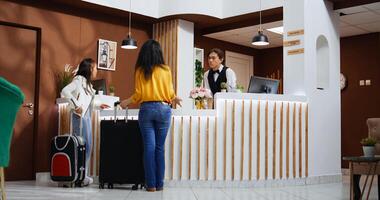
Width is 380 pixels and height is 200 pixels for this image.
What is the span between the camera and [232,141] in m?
5.99

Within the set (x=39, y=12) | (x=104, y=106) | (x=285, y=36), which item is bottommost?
(x=104, y=106)

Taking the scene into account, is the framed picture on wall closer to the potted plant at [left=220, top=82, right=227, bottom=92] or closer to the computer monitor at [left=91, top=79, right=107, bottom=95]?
the computer monitor at [left=91, top=79, right=107, bottom=95]

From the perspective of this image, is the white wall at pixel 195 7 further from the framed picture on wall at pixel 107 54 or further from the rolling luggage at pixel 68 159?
the rolling luggage at pixel 68 159

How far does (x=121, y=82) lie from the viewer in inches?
360

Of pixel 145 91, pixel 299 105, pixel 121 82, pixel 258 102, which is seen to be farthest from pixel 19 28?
pixel 299 105

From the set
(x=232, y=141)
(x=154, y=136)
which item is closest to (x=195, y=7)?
(x=232, y=141)

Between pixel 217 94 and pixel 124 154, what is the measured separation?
138 centimetres

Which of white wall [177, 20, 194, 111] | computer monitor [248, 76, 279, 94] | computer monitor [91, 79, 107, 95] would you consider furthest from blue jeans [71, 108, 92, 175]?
white wall [177, 20, 194, 111]

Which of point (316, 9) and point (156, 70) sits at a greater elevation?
point (316, 9)

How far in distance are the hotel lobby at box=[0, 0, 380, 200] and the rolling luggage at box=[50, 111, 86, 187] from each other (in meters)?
0.17

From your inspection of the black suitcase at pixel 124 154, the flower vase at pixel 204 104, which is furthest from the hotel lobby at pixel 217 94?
the black suitcase at pixel 124 154

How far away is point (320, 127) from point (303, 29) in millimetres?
1430

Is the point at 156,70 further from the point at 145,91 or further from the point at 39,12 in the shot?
the point at 39,12

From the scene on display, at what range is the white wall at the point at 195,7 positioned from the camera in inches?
343
